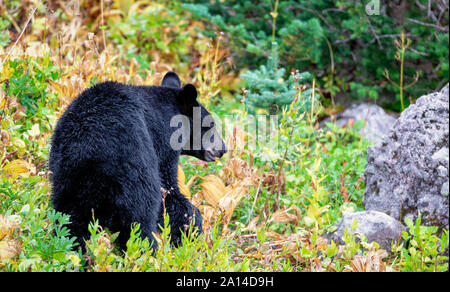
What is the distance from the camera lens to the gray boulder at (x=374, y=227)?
11.3 feet

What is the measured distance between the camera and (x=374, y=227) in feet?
11.3

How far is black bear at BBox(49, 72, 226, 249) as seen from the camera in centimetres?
256

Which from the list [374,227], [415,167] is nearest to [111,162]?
[374,227]

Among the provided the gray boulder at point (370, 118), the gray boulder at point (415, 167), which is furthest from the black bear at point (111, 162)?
the gray boulder at point (370, 118)

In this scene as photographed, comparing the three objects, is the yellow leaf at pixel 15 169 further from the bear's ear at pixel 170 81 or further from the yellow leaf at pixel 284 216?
the yellow leaf at pixel 284 216

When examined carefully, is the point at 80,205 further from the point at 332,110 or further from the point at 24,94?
the point at 332,110

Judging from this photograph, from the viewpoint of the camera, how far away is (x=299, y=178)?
4258 millimetres

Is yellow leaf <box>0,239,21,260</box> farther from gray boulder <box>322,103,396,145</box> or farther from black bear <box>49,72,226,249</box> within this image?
gray boulder <box>322,103,396,145</box>

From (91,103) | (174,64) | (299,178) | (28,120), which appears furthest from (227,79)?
(91,103)

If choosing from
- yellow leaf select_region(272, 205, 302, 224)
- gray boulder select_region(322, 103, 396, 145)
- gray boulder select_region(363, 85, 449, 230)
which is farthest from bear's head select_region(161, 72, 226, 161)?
gray boulder select_region(322, 103, 396, 145)

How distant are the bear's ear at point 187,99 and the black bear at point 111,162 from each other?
279mm

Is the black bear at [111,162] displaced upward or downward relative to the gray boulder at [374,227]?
upward

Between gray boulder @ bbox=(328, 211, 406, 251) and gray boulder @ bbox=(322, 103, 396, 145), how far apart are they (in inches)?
81.2

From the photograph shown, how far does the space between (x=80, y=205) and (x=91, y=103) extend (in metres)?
0.58
